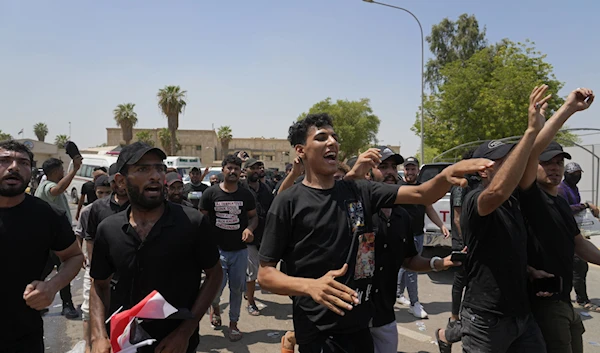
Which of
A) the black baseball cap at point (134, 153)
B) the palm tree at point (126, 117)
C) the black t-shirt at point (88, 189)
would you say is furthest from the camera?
the palm tree at point (126, 117)

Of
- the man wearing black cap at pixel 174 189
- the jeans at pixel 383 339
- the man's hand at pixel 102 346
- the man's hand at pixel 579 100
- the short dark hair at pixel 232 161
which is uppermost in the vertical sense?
the man's hand at pixel 579 100

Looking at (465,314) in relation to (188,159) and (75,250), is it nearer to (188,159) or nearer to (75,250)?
(75,250)

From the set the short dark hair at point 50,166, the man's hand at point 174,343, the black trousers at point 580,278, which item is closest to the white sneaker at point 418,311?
the black trousers at point 580,278

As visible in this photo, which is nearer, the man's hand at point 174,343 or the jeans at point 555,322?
the man's hand at point 174,343

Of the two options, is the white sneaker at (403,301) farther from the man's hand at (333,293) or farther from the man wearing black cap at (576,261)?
the man's hand at (333,293)

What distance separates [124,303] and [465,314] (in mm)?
2309

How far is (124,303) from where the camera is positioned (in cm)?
231

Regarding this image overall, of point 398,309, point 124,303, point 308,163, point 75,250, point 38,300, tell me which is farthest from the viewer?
point 398,309

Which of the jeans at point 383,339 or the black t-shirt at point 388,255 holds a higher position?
the black t-shirt at point 388,255

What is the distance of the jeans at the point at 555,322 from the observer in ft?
9.26

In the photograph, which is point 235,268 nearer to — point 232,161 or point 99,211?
point 232,161

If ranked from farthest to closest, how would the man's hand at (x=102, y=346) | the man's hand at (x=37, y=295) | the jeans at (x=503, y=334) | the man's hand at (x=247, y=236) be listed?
the man's hand at (x=247, y=236), the jeans at (x=503, y=334), the man's hand at (x=102, y=346), the man's hand at (x=37, y=295)

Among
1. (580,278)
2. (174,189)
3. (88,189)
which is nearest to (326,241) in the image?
(174,189)

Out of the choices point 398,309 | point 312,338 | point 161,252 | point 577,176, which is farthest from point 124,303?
point 577,176
